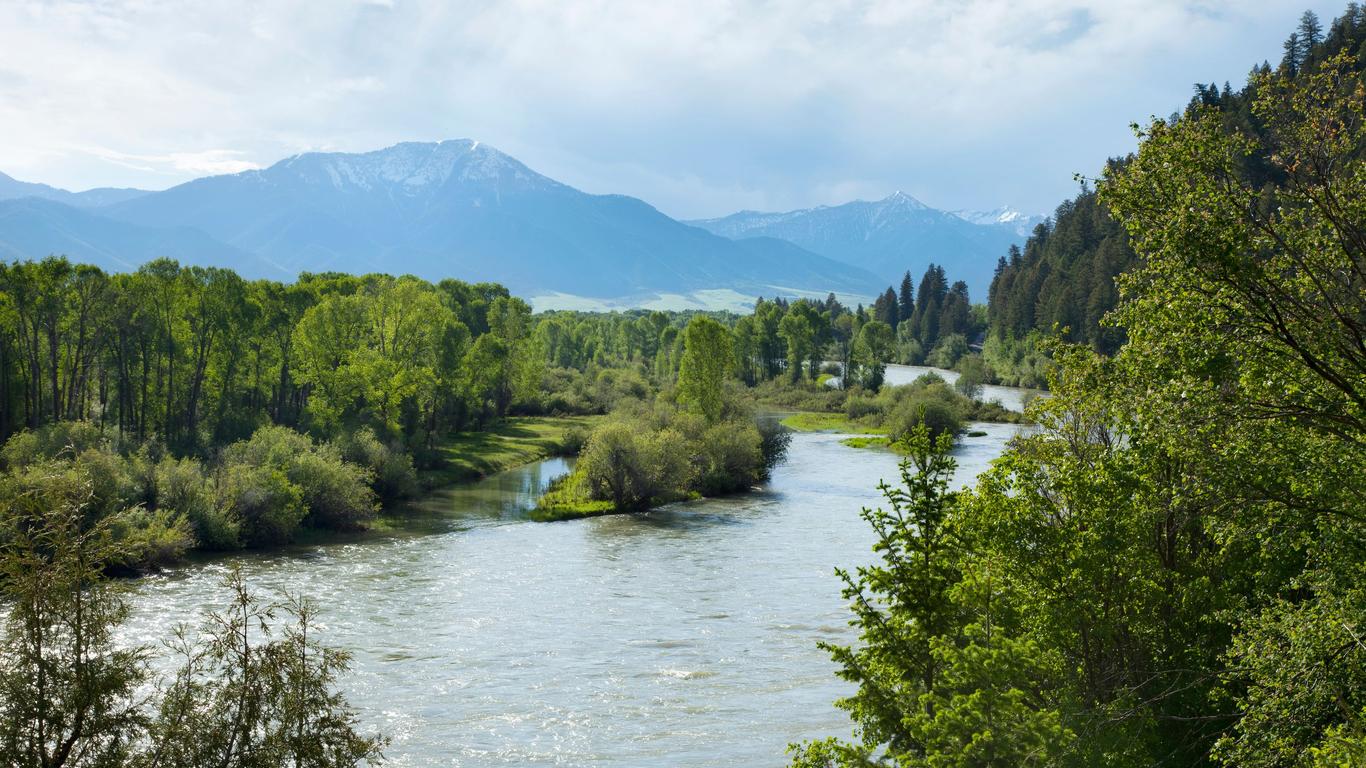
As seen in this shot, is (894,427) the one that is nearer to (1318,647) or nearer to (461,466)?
(461,466)

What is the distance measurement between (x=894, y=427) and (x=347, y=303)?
5412 centimetres

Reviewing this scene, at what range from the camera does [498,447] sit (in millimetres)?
83438

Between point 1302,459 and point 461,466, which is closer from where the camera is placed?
point 1302,459

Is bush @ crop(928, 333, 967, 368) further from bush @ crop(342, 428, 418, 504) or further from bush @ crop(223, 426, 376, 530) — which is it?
bush @ crop(223, 426, 376, 530)

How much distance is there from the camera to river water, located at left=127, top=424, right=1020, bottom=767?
2647 centimetres

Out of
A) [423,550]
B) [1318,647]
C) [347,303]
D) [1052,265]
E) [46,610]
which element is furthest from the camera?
[1052,265]

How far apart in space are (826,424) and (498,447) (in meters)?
45.2

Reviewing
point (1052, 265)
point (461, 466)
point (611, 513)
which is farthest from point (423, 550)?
point (1052, 265)

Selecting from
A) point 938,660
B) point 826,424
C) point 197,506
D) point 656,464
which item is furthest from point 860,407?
point 938,660

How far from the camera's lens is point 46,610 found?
13.2 metres

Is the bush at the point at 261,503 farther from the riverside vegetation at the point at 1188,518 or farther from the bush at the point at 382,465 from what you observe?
the riverside vegetation at the point at 1188,518

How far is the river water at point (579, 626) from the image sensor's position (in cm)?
2647

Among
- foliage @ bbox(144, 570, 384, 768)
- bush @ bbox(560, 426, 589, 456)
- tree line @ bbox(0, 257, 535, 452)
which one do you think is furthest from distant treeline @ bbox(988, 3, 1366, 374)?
foliage @ bbox(144, 570, 384, 768)

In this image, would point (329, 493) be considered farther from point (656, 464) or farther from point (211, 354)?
point (656, 464)
